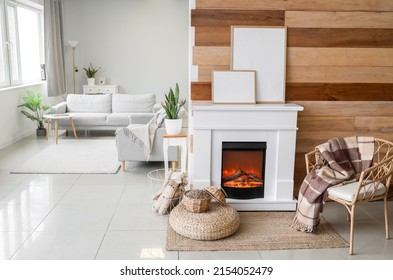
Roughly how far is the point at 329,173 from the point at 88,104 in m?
5.47

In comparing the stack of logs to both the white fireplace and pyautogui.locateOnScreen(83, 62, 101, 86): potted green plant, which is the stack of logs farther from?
pyautogui.locateOnScreen(83, 62, 101, 86): potted green plant

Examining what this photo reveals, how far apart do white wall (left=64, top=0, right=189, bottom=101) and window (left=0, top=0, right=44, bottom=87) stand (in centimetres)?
93

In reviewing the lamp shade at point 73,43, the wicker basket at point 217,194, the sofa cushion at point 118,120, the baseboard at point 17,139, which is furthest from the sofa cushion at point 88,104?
the wicker basket at point 217,194

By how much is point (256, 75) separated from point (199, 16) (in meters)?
0.72

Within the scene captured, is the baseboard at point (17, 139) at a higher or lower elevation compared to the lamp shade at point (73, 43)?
lower

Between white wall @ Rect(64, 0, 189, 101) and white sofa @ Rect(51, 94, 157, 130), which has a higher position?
white wall @ Rect(64, 0, 189, 101)

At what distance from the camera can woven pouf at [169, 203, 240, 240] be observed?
3.21m

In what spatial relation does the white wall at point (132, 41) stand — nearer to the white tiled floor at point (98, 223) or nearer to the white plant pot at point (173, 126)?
the white tiled floor at point (98, 223)

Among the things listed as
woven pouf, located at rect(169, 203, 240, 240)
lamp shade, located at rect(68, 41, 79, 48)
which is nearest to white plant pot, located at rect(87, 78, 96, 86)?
lamp shade, located at rect(68, 41, 79, 48)

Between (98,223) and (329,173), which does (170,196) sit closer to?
(98,223)

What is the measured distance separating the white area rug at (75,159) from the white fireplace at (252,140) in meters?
1.81

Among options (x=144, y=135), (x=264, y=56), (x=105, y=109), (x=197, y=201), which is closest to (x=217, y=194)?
(x=197, y=201)

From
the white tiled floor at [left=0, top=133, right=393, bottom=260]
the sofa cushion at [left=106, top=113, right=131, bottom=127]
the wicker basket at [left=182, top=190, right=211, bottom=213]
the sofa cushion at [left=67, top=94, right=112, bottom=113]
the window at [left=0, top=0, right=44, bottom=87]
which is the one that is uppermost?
the window at [left=0, top=0, right=44, bottom=87]

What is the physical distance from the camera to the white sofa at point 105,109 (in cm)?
751
